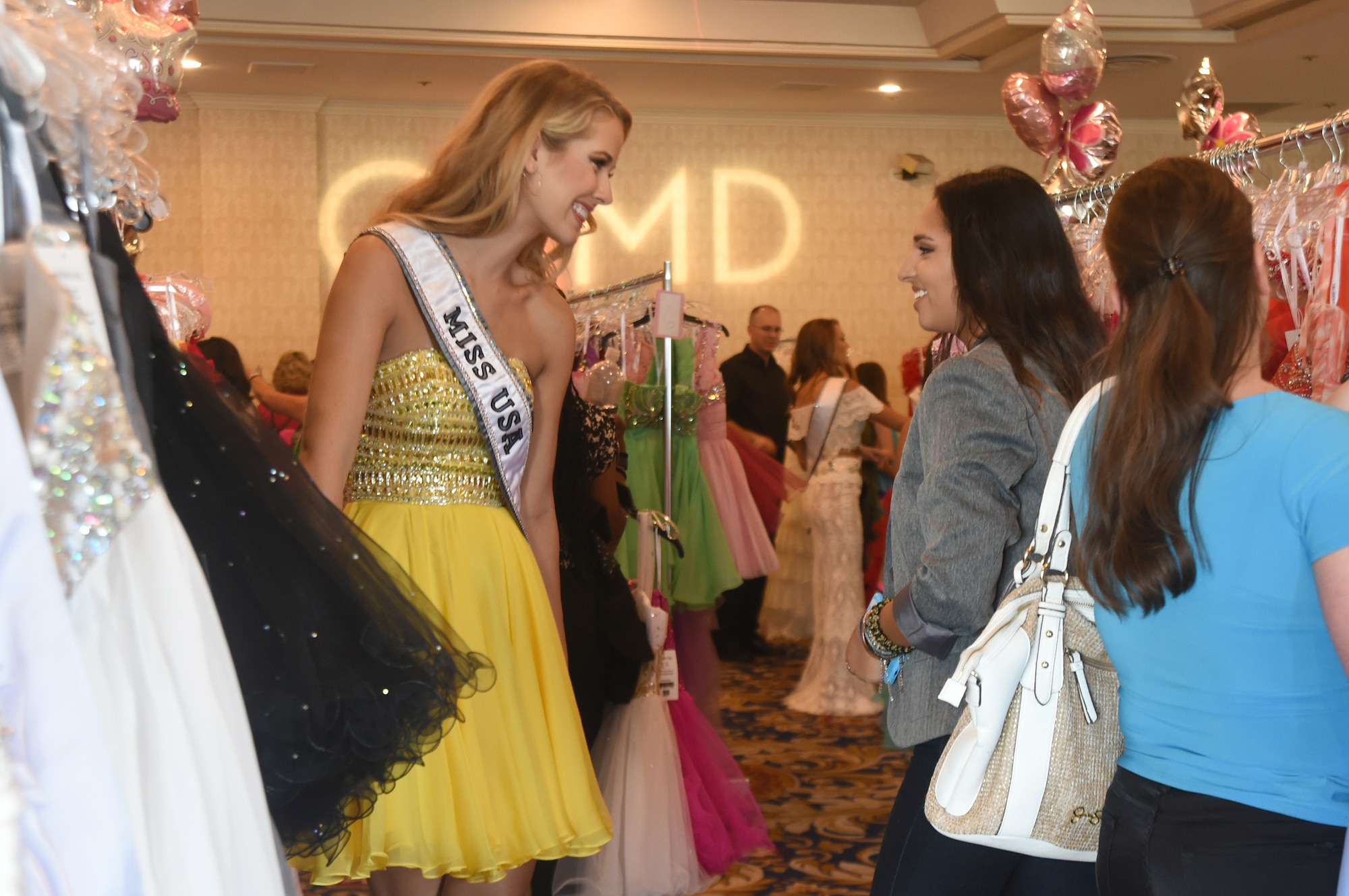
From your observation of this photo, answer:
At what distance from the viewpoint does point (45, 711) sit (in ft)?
2.10

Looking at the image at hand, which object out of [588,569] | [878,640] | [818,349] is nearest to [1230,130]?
[878,640]

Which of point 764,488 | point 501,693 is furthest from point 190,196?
point 501,693

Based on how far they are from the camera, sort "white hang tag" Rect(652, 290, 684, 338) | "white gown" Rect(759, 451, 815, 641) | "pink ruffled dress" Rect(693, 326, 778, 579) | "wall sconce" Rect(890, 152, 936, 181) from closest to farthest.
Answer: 1. "white hang tag" Rect(652, 290, 684, 338)
2. "pink ruffled dress" Rect(693, 326, 778, 579)
3. "white gown" Rect(759, 451, 815, 641)
4. "wall sconce" Rect(890, 152, 936, 181)

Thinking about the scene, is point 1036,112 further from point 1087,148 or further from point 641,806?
point 641,806

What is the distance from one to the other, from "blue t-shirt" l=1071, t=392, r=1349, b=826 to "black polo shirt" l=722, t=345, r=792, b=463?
504 cm

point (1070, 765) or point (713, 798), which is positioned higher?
point (1070, 765)

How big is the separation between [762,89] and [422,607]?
22.8 feet

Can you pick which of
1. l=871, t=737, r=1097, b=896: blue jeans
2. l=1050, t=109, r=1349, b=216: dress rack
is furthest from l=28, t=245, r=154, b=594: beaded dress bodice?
l=1050, t=109, r=1349, b=216: dress rack

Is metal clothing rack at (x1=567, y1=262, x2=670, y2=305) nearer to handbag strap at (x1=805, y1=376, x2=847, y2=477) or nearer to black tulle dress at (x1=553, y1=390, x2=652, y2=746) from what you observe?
black tulle dress at (x1=553, y1=390, x2=652, y2=746)

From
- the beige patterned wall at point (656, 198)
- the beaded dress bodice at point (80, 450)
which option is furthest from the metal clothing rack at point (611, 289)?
the beige patterned wall at point (656, 198)

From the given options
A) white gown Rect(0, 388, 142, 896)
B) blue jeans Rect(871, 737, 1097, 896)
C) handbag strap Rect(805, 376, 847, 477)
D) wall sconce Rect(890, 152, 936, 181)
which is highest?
wall sconce Rect(890, 152, 936, 181)

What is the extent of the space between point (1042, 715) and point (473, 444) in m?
0.85

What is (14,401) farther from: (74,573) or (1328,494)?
(1328,494)

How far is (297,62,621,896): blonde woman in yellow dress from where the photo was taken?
1601 mm
